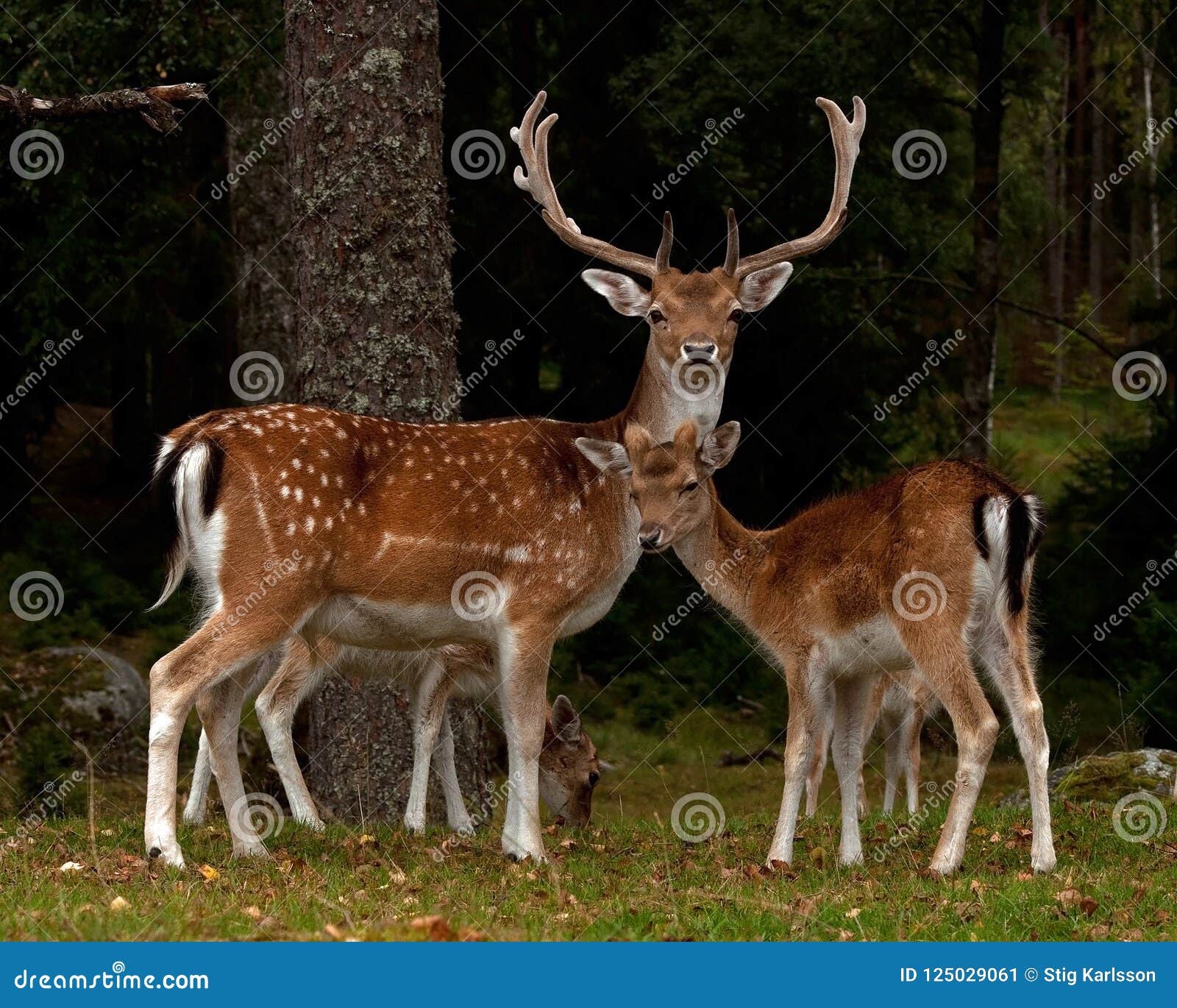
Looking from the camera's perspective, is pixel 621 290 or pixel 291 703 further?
pixel 291 703

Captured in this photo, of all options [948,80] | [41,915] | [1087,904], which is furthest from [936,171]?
[41,915]

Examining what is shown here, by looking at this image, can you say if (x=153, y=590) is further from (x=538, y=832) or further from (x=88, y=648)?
(x=538, y=832)

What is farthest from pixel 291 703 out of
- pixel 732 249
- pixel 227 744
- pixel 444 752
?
pixel 732 249

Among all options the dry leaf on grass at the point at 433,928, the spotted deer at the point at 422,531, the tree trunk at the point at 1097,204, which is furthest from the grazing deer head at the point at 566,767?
the tree trunk at the point at 1097,204

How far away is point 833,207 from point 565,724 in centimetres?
326

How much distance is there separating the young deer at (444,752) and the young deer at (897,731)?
1.46 meters

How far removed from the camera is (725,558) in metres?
8.16

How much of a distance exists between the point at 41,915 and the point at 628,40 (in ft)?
42.1

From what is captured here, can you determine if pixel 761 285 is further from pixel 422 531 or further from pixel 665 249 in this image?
pixel 422 531

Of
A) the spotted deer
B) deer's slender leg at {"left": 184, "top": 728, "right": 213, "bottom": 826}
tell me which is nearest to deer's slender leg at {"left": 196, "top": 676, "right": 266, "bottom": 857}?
the spotted deer

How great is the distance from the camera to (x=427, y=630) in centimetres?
758

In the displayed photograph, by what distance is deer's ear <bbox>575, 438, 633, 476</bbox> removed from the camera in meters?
7.74

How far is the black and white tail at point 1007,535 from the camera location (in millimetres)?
7398

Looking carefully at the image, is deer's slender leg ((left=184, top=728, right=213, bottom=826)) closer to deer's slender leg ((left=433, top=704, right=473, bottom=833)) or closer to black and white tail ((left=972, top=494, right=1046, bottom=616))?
deer's slender leg ((left=433, top=704, right=473, bottom=833))
